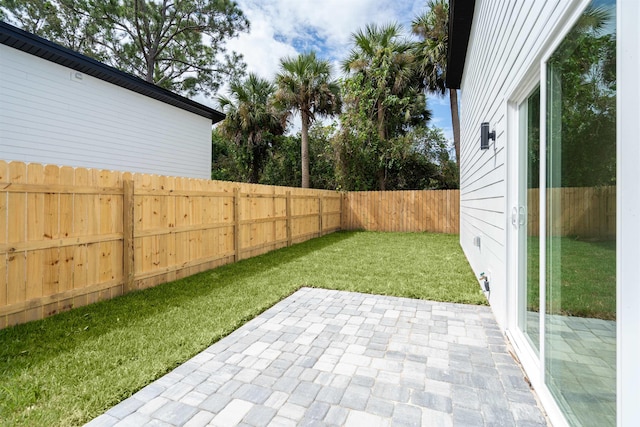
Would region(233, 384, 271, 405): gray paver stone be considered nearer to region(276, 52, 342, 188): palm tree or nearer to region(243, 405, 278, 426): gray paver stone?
region(243, 405, 278, 426): gray paver stone

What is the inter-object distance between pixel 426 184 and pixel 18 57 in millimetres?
12821

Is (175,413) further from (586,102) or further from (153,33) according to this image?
(153,33)

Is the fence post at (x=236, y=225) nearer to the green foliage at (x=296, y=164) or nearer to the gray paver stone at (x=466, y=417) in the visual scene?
the gray paver stone at (x=466, y=417)

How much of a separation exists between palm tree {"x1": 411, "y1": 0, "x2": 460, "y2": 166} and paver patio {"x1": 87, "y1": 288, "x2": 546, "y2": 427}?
36.9 feet

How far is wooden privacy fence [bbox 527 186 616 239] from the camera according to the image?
3.73 feet

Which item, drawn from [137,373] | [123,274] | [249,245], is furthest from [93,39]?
[137,373]

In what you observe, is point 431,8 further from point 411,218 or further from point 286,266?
point 286,266

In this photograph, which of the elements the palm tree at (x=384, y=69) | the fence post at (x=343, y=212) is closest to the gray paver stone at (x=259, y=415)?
the fence post at (x=343, y=212)

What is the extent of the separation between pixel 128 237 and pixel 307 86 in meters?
10.0

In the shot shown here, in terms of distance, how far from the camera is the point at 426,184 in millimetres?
13625

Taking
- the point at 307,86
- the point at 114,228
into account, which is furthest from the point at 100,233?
the point at 307,86

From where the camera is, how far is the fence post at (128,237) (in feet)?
12.8

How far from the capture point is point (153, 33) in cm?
1340

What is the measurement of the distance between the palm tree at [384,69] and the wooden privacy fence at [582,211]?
11.6 meters
